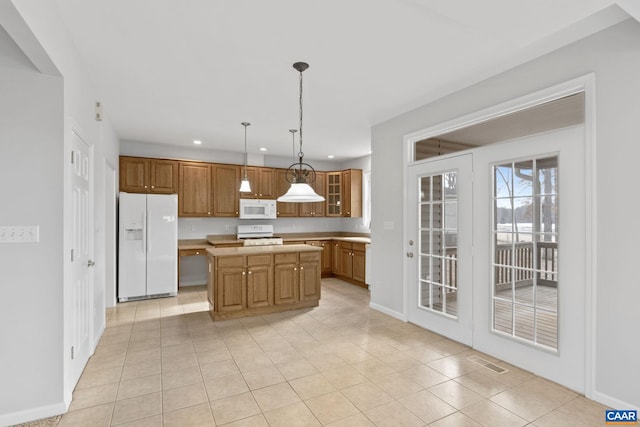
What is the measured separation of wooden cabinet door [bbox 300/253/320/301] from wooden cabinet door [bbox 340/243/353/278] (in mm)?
1719

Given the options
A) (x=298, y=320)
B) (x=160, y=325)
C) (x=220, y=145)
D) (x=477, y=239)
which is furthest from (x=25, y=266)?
(x=220, y=145)

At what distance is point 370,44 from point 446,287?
260cm

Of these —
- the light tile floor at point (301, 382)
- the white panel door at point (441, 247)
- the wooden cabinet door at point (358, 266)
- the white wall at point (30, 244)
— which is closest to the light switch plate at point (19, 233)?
the white wall at point (30, 244)

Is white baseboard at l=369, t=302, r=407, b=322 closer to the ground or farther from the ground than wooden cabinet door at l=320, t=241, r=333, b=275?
closer to the ground

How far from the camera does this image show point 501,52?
2666 millimetres

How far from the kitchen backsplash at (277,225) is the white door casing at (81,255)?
322 cm

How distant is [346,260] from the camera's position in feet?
21.3

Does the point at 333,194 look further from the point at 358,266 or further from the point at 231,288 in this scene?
the point at 231,288

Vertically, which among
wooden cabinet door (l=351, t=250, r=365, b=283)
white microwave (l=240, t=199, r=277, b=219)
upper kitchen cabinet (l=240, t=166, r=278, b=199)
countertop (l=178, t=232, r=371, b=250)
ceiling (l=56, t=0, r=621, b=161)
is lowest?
wooden cabinet door (l=351, t=250, r=365, b=283)

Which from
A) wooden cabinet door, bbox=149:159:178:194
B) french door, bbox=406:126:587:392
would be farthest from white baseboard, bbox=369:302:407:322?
wooden cabinet door, bbox=149:159:178:194

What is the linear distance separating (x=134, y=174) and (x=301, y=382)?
4.67 metres

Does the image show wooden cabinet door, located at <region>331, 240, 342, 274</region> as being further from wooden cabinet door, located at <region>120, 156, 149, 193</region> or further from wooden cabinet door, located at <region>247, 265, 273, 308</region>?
wooden cabinet door, located at <region>120, 156, 149, 193</region>

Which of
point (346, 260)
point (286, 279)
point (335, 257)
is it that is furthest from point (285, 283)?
point (335, 257)

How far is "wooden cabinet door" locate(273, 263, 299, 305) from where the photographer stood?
4.44 metres
